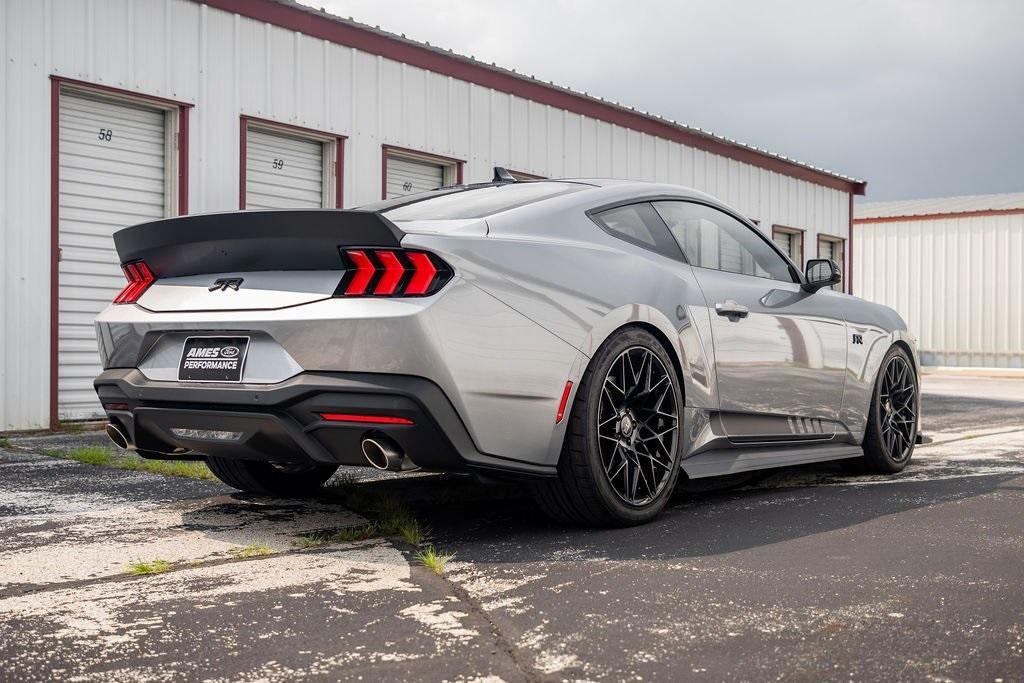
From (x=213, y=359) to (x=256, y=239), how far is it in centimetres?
45

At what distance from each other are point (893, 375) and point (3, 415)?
21.1 ft

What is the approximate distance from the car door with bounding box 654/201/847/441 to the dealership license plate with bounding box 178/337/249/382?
1993 millimetres

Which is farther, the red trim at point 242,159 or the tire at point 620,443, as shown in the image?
the red trim at point 242,159

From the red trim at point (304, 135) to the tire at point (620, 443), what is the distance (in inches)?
268

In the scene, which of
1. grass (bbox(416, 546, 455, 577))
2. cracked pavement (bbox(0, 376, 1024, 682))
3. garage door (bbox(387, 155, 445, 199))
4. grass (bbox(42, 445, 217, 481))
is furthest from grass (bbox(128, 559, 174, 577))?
garage door (bbox(387, 155, 445, 199))

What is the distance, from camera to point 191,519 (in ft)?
14.9

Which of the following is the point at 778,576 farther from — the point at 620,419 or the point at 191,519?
the point at 191,519

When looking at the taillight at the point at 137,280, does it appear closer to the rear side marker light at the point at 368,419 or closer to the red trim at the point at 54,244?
the rear side marker light at the point at 368,419

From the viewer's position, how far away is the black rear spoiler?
3736mm

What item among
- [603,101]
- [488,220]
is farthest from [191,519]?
[603,101]

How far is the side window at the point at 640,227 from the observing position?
4.57 metres

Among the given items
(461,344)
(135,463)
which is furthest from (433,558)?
(135,463)

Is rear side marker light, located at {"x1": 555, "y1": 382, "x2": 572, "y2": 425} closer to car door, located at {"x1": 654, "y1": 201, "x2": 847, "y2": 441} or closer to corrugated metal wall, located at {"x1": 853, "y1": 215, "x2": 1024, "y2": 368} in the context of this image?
car door, located at {"x1": 654, "y1": 201, "x2": 847, "y2": 441}

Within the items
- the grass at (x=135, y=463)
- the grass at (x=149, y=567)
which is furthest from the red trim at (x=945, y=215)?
the grass at (x=149, y=567)
